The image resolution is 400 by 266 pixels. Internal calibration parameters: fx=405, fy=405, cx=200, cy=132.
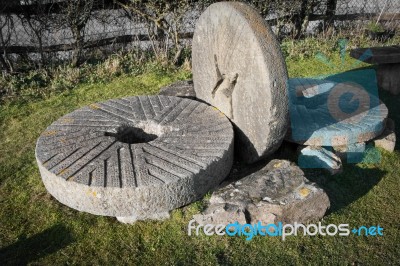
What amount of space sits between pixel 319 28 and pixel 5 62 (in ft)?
18.5

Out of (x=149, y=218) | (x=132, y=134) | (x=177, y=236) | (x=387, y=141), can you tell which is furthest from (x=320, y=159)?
(x=132, y=134)

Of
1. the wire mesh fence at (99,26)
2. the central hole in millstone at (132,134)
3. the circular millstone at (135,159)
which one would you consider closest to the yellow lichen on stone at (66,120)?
the circular millstone at (135,159)

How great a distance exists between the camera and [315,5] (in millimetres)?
7633

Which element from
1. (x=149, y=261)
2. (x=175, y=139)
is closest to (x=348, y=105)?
(x=175, y=139)

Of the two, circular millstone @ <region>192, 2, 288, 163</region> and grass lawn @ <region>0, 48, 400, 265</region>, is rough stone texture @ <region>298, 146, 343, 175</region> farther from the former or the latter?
circular millstone @ <region>192, 2, 288, 163</region>

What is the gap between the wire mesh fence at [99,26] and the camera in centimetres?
611

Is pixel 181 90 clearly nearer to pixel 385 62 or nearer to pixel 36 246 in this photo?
pixel 36 246

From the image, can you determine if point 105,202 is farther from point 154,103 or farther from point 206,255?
point 154,103

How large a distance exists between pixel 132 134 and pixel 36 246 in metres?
1.29

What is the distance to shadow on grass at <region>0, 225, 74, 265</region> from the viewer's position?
2.91 m

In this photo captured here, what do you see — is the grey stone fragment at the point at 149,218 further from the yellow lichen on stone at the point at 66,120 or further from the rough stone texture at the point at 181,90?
the rough stone texture at the point at 181,90

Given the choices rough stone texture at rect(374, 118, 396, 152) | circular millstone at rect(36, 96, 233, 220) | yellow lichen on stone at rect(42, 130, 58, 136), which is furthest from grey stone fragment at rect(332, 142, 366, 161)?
yellow lichen on stone at rect(42, 130, 58, 136)

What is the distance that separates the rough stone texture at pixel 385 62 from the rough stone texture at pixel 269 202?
2618 millimetres

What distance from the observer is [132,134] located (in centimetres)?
380
